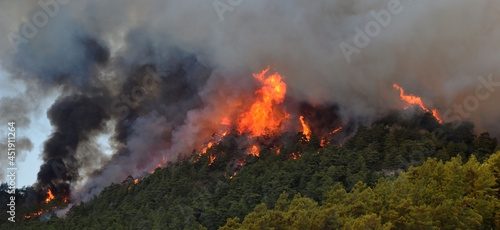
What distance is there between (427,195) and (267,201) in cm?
1787

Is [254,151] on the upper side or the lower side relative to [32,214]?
lower

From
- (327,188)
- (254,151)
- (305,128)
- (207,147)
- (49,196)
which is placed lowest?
(327,188)

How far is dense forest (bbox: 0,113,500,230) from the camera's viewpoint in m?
44.2

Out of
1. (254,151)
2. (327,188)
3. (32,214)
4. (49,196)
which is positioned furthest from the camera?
(49,196)

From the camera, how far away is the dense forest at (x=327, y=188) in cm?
4419

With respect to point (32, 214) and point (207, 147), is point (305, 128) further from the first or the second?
point (32, 214)

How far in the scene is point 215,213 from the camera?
6009 centimetres

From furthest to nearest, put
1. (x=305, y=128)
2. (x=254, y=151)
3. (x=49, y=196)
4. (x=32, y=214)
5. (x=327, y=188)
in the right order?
(x=49, y=196) < (x=32, y=214) < (x=305, y=128) < (x=254, y=151) < (x=327, y=188)

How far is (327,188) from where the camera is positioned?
59.5m

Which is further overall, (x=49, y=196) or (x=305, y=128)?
(x=49, y=196)

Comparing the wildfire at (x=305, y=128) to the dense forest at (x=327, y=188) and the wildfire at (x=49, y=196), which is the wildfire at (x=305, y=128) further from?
the wildfire at (x=49, y=196)

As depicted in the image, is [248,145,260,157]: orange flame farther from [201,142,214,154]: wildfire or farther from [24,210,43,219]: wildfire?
[24,210,43,219]: wildfire

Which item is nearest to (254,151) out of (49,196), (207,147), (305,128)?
(207,147)

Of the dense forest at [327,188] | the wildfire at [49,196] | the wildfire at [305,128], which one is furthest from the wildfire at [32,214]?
the wildfire at [305,128]
